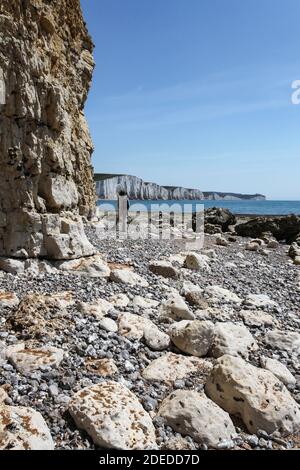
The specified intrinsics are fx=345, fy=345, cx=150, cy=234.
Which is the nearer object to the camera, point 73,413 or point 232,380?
point 73,413

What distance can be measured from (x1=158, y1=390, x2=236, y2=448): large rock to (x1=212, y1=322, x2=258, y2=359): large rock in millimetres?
1712

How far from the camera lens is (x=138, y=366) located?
207 inches

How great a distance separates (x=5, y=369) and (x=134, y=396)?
1.76 meters

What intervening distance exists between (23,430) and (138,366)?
82.3 inches

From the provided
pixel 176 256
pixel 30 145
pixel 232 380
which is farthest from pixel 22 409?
pixel 176 256

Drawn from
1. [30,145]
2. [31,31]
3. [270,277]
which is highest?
[31,31]

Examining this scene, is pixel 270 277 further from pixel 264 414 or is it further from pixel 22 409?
pixel 22 409

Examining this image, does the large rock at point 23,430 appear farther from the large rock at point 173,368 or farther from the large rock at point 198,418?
the large rock at point 173,368

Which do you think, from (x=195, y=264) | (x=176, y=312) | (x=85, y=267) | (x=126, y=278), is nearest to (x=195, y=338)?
(x=176, y=312)

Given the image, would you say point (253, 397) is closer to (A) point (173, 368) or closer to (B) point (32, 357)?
(A) point (173, 368)

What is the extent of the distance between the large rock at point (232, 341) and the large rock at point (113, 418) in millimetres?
2257

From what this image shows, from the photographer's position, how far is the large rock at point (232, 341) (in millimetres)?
5988
